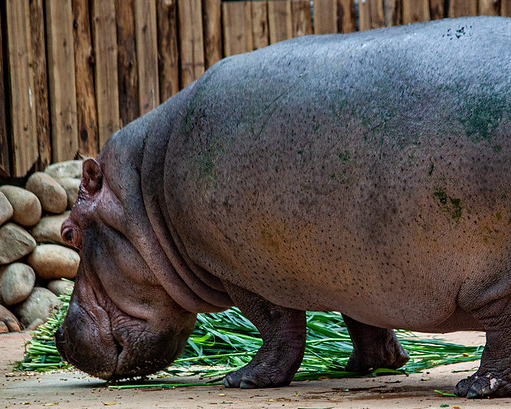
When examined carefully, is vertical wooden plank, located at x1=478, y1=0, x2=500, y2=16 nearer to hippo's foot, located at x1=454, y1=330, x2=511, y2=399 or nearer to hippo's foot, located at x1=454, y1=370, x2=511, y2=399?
hippo's foot, located at x1=454, y1=330, x2=511, y2=399

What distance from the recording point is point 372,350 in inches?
163

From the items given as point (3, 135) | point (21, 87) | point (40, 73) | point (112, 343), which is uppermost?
point (40, 73)

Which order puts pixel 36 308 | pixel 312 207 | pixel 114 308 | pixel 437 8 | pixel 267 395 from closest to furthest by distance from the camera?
pixel 312 207 → pixel 267 395 → pixel 114 308 → pixel 36 308 → pixel 437 8

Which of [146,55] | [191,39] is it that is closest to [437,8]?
[191,39]

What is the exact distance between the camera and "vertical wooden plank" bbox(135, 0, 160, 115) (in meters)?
7.83

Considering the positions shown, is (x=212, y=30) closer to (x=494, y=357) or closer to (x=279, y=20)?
(x=279, y=20)

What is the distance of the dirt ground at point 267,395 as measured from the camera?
297 cm

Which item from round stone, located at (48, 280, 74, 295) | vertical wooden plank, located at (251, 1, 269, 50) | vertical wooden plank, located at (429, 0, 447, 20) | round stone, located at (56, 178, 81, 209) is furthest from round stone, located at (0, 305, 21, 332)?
vertical wooden plank, located at (429, 0, 447, 20)

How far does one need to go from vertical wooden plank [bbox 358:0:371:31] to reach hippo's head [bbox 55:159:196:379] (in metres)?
4.31

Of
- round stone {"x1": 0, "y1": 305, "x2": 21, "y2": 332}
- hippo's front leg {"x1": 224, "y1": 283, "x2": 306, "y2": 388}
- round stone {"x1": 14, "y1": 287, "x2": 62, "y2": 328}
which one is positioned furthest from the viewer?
round stone {"x1": 14, "y1": 287, "x2": 62, "y2": 328}

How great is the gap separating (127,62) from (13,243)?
1805 mm

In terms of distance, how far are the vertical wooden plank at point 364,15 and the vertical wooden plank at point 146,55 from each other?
1.77 meters

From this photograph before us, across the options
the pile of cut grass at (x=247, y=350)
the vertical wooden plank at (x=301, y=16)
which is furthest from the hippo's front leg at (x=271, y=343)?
the vertical wooden plank at (x=301, y=16)

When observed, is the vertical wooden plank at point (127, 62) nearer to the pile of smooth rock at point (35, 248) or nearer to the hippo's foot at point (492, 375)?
the pile of smooth rock at point (35, 248)
